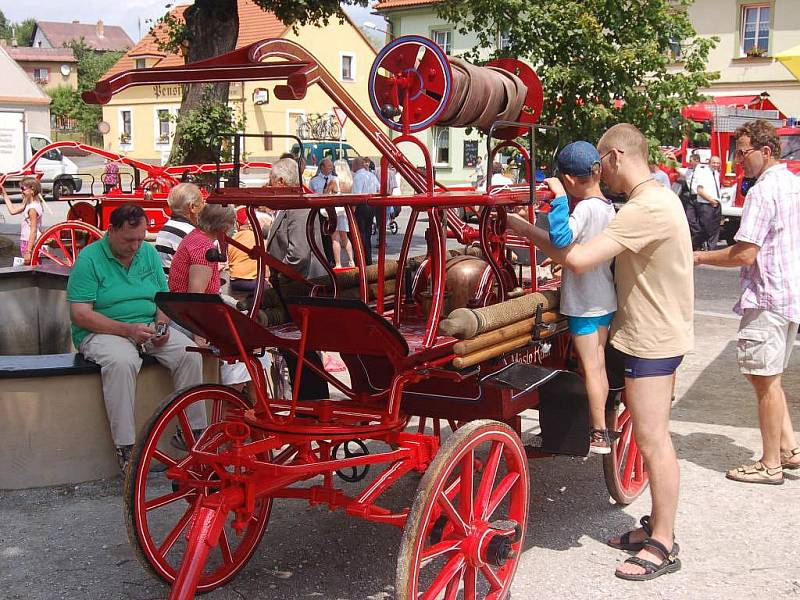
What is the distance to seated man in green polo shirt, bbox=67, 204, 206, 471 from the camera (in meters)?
5.25

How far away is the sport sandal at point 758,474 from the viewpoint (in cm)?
546

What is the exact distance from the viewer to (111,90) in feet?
12.2

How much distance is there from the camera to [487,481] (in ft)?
12.4

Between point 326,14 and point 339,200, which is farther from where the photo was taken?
point 326,14

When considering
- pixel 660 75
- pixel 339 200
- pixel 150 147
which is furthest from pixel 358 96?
pixel 339 200

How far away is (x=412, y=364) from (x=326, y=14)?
38.0 feet

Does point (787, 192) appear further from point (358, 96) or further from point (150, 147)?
point (150, 147)

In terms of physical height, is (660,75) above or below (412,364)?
above

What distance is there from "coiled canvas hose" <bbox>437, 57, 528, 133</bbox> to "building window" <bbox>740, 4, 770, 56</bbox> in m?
26.6

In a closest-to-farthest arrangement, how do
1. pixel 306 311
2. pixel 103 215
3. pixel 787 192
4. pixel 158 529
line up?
pixel 306 311 < pixel 158 529 < pixel 787 192 < pixel 103 215

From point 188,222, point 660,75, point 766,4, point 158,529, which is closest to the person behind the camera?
point 158,529

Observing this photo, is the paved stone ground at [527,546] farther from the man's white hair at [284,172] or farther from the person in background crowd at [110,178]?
the person in background crowd at [110,178]

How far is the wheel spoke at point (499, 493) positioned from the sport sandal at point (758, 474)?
6.94 ft

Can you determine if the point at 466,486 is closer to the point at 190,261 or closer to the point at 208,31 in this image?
the point at 190,261
